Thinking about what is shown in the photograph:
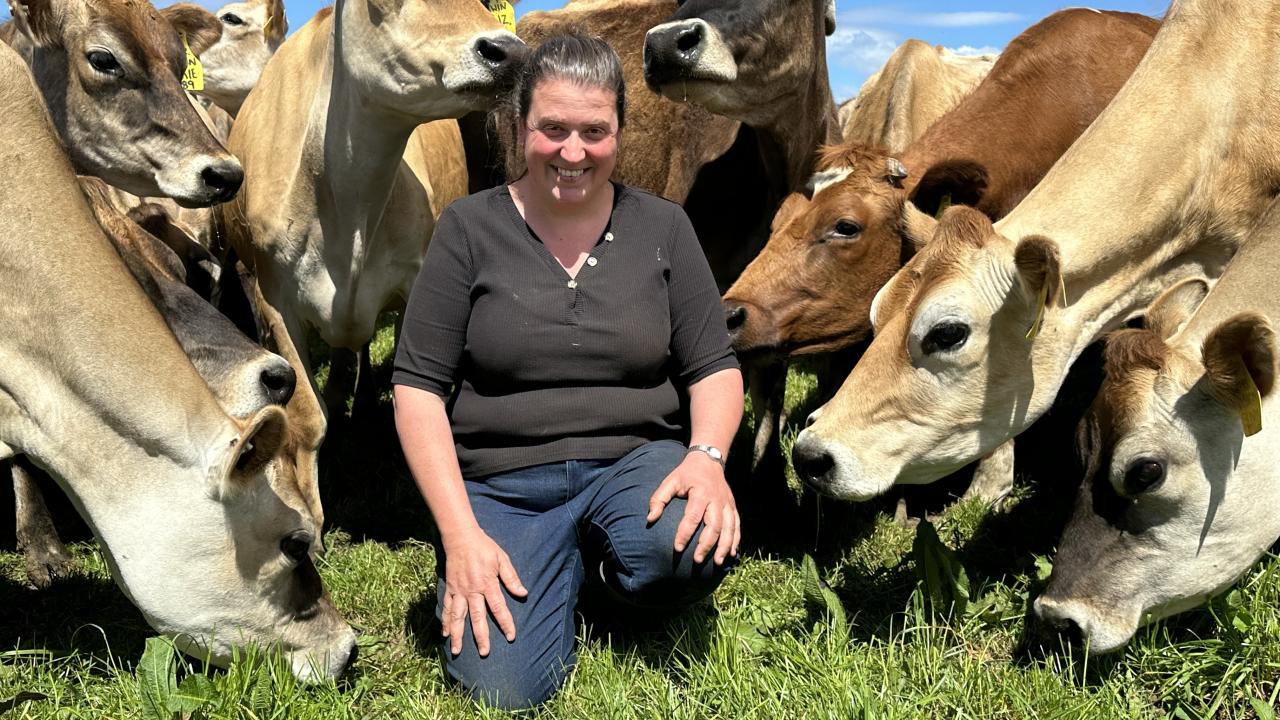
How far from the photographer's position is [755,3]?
5.00 m

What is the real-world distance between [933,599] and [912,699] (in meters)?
0.54

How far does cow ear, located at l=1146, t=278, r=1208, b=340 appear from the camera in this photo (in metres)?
3.64

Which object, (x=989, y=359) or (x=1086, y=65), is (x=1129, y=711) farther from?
(x=1086, y=65)

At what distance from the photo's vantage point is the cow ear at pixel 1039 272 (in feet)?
11.2

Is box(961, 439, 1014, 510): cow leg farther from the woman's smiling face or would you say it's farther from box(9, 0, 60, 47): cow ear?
box(9, 0, 60, 47): cow ear

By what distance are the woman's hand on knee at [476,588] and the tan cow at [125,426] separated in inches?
23.2

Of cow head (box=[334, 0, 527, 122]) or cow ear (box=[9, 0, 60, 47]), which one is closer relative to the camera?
cow head (box=[334, 0, 527, 122])

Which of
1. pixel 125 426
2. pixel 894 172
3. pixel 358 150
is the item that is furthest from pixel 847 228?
pixel 125 426

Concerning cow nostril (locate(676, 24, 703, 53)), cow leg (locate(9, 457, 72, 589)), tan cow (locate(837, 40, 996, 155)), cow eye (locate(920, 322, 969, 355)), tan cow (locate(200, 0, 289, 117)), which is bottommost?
tan cow (locate(200, 0, 289, 117))

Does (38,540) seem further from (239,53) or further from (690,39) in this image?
(239,53)

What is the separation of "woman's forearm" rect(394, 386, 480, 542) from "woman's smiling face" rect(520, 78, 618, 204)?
749 millimetres

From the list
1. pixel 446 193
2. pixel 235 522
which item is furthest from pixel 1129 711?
pixel 446 193

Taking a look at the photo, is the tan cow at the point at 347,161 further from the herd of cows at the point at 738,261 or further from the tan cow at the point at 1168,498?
the tan cow at the point at 1168,498

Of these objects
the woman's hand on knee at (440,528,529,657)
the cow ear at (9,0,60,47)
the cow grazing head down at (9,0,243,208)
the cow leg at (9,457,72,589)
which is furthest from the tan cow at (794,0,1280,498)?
the cow ear at (9,0,60,47)
